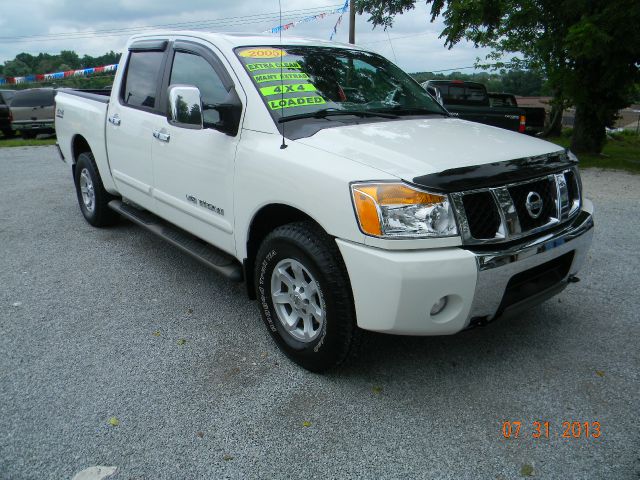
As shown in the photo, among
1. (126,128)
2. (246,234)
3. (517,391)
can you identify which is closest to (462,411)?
(517,391)

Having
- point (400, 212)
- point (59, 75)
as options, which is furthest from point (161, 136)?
point (59, 75)

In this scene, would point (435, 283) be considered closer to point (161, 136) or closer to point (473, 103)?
point (161, 136)

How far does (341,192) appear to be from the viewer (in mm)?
2426

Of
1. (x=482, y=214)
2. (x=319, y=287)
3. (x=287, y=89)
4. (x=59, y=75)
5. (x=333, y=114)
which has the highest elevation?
(x=59, y=75)

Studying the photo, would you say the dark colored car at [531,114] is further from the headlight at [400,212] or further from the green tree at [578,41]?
the headlight at [400,212]

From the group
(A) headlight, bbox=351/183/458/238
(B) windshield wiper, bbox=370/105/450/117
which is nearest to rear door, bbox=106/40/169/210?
(B) windshield wiper, bbox=370/105/450/117

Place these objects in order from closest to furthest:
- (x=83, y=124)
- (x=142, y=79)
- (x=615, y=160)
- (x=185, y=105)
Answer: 1. (x=185, y=105)
2. (x=142, y=79)
3. (x=83, y=124)
4. (x=615, y=160)

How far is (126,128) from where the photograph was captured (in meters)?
4.34

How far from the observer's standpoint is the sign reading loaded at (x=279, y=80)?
3111mm

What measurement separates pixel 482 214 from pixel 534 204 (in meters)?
0.39

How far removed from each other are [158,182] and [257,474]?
2.49 m

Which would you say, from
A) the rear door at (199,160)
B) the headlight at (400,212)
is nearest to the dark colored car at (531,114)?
the rear door at (199,160)

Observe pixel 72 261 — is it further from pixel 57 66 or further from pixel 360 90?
pixel 57 66
